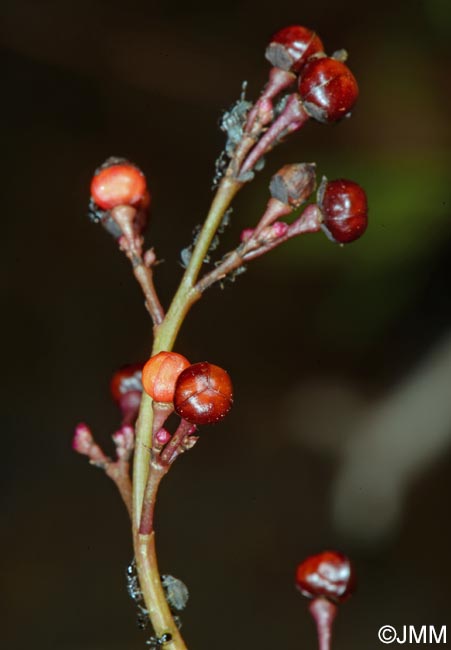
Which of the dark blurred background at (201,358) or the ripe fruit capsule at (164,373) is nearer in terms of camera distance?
the ripe fruit capsule at (164,373)

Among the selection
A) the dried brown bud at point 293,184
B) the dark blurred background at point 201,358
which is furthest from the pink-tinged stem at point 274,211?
the dark blurred background at point 201,358

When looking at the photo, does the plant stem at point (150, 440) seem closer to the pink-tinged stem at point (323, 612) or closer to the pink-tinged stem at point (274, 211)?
the pink-tinged stem at point (274, 211)

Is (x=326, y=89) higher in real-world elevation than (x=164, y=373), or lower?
higher

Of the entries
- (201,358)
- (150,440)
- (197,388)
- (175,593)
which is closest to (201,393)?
(197,388)

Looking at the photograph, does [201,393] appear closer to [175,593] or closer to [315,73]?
[175,593]

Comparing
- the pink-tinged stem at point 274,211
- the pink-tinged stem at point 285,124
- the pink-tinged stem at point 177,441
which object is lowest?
the pink-tinged stem at point 177,441

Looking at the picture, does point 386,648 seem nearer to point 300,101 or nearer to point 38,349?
point 38,349

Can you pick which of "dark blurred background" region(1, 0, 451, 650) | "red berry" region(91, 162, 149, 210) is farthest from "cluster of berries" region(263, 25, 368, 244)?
"dark blurred background" region(1, 0, 451, 650)

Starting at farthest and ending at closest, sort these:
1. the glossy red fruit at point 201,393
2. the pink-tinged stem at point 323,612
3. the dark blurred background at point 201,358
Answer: the dark blurred background at point 201,358
the pink-tinged stem at point 323,612
the glossy red fruit at point 201,393
